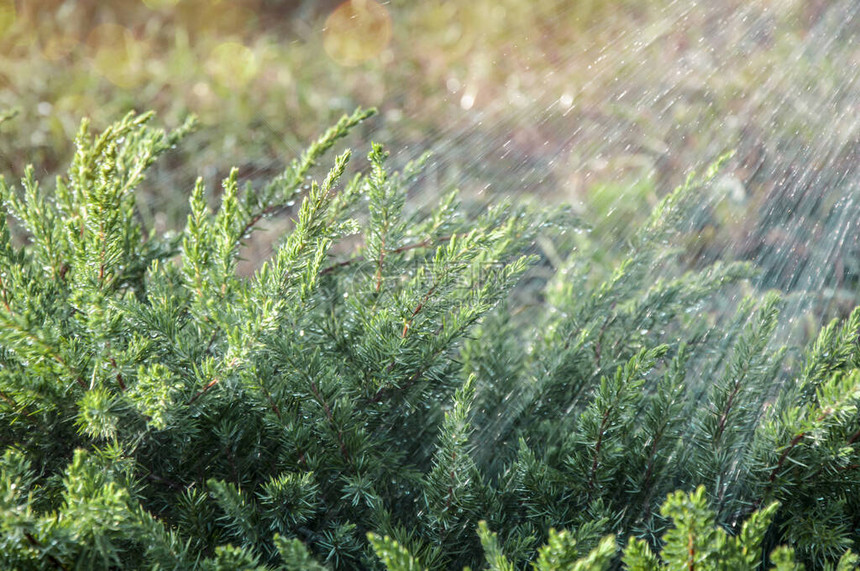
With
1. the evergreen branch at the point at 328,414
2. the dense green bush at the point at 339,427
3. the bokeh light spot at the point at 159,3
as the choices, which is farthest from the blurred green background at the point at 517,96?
the evergreen branch at the point at 328,414

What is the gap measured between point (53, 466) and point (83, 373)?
0.37ft

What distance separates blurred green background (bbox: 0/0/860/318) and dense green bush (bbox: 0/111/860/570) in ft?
2.98

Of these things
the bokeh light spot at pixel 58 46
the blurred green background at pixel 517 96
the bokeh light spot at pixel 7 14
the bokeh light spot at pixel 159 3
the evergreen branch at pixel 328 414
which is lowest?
the blurred green background at pixel 517 96

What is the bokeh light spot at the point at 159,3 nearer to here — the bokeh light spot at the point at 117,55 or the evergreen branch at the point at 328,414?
the bokeh light spot at the point at 117,55

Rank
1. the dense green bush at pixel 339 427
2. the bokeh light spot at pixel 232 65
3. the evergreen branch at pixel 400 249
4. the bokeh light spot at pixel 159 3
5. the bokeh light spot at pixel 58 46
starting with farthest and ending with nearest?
the bokeh light spot at pixel 159 3, the bokeh light spot at pixel 58 46, the bokeh light spot at pixel 232 65, the evergreen branch at pixel 400 249, the dense green bush at pixel 339 427

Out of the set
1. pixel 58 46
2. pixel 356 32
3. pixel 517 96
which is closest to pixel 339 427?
pixel 517 96

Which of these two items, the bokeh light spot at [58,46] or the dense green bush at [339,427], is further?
the bokeh light spot at [58,46]

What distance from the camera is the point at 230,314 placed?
0.73 meters

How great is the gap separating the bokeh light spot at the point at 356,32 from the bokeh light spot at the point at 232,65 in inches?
15.0

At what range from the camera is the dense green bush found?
2.08ft

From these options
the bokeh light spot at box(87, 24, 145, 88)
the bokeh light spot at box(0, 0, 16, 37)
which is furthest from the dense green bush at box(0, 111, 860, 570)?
the bokeh light spot at box(0, 0, 16, 37)

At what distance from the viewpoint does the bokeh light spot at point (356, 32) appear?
3.34m

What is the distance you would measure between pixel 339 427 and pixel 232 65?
2855 millimetres

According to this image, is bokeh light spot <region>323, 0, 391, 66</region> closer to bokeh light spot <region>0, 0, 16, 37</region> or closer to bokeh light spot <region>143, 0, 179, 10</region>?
bokeh light spot <region>143, 0, 179, 10</region>
